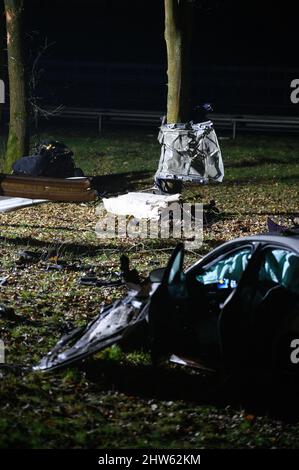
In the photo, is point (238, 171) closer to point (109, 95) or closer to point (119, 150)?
point (119, 150)

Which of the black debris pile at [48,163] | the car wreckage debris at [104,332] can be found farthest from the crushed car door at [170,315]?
the black debris pile at [48,163]

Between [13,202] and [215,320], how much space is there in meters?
9.80

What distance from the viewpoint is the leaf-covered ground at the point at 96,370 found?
707 cm

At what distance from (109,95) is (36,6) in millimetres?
7914

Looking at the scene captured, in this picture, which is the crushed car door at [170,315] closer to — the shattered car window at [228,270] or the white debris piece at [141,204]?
the shattered car window at [228,270]

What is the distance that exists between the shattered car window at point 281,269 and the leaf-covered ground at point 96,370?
1115 millimetres

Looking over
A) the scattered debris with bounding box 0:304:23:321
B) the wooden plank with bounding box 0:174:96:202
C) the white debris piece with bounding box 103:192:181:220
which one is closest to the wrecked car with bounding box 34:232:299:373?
the scattered debris with bounding box 0:304:23:321

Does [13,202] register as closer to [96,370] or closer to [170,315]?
[96,370]

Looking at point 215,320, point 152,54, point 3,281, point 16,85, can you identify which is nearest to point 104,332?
point 215,320

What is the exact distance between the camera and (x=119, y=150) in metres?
23.2

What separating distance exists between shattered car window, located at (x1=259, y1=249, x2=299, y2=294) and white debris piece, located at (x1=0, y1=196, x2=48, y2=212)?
9192mm

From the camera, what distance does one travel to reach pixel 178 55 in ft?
57.0

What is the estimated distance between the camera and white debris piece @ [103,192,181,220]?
15.5 metres

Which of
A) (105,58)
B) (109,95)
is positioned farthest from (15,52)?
(105,58)
